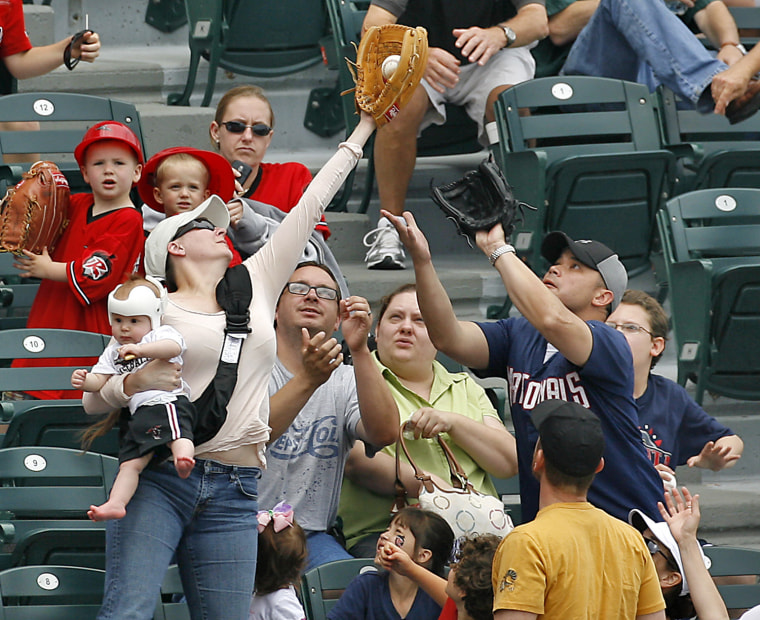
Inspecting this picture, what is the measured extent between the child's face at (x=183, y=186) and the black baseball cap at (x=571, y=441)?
5.45 feet

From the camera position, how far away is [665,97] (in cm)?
583

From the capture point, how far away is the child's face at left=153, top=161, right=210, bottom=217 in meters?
4.17

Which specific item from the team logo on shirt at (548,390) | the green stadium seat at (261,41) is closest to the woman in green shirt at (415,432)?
the team logo on shirt at (548,390)

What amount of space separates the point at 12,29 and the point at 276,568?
281 centimetres

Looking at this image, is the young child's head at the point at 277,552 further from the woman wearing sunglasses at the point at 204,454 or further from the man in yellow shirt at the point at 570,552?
the man in yellow shirt at the point at 570,552

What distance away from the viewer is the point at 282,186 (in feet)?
15.4

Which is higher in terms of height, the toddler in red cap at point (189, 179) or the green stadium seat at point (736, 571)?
the toddler in red cap at point (189, 179)

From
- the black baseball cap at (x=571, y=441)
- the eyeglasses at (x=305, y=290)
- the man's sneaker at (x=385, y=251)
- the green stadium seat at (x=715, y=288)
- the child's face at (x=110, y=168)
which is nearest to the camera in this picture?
the black baseball cap at (x=571, y=441)

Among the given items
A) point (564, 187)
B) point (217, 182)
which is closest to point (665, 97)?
point (564, 187)

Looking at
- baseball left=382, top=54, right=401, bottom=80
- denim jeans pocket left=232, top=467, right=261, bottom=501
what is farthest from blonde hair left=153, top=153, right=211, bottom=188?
denim jeans pocket left=232, top=467, right=261, bottom=501

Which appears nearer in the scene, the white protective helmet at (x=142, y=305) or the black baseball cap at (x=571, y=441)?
the black baseball cap at (x=571, y=441)

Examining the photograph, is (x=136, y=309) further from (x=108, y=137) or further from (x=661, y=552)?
(x=661, y=552)

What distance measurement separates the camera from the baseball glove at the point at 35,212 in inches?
169

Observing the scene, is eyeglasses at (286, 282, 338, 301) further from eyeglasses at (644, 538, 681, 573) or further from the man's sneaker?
the man's sneaker
